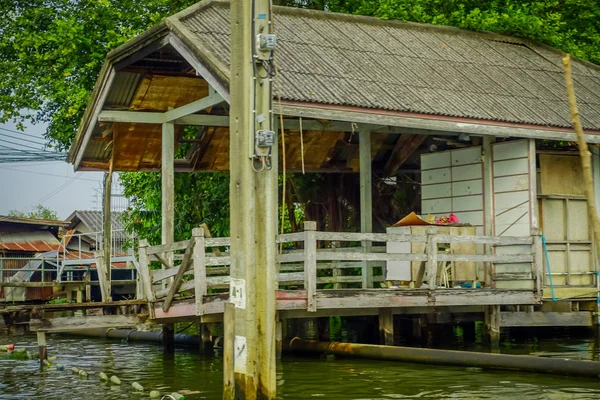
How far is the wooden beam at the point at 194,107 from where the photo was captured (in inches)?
602

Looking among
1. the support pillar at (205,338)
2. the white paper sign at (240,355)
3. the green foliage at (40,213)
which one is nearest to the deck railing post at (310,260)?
the white paper sign at (240,355)

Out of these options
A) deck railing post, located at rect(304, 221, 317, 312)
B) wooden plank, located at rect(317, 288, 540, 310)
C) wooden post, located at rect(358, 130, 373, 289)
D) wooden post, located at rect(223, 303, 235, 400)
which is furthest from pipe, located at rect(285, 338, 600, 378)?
wooden post, located at rect(223, 303, 235, 400)

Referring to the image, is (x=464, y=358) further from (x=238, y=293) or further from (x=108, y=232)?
(x=108, y=232)

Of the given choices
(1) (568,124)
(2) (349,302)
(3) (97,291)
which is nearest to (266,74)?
(2) (349,302)

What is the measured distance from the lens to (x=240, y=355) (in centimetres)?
986

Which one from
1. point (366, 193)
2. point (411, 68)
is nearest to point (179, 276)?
point (366, 193)

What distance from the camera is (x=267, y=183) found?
10.2m

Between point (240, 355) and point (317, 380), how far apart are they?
10.7 ft

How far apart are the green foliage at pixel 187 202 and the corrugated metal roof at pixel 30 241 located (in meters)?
14.9

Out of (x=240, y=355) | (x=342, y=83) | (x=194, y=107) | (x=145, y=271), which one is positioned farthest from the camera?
(x=194, y=107)

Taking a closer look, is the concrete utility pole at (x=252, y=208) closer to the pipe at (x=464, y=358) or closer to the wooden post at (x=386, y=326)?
the pipe at (x=464, y=358)

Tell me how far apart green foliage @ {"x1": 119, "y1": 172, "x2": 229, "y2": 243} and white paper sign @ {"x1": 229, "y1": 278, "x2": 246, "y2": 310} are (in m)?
13.5

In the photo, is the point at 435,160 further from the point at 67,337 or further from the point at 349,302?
the point at 67,337

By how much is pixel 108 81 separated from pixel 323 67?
12.0ft
